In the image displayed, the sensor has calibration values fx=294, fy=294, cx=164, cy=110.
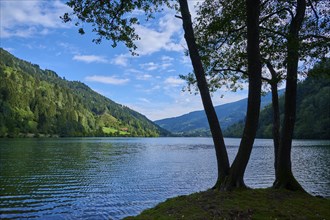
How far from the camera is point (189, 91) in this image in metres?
20.1

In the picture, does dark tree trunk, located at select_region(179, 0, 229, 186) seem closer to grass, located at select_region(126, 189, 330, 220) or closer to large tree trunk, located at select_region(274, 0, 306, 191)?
grass, located at select_region(126, 189, 330, 220)

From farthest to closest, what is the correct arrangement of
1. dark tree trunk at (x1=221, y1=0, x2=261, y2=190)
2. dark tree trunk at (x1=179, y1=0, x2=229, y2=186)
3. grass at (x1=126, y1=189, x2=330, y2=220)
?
dark tree trunk at (x1=179, y1=0, x2=229, y2=186), dark tree trunk at (x1=221, y1=0, x2=261, y2=190), grass at (x1=126, y1=189, x2=330, y2=220)

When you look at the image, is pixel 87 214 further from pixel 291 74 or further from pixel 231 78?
pixel 291 74

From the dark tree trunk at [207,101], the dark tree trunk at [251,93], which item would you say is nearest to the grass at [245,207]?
the dark tree trunk at [251,93]

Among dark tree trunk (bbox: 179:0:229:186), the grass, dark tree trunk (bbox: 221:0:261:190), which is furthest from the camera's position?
dark tree trunk (bbox: 179:0:229:186)

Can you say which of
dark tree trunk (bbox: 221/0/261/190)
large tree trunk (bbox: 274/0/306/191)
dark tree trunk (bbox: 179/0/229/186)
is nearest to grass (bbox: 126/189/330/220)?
dark tree trunk (bbox: 221/0/261/190)

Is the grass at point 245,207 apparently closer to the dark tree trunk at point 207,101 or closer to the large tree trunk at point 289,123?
the large tree trunk at point 289,123

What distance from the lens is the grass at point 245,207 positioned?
36.8ft

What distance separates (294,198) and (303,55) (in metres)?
6.78

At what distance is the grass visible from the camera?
36.8ft

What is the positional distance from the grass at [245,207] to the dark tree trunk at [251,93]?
0.90 meters

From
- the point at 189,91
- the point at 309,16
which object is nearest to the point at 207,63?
the point at 189,91

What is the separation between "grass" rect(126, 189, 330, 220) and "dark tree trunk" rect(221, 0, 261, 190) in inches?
35.3

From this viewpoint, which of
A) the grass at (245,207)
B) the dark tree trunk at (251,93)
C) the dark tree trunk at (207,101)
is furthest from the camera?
the dark tree trunk at (207,101)
